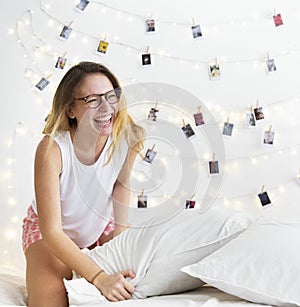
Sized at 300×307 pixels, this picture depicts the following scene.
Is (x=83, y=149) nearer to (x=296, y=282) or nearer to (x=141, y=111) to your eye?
(x=141, y=111)

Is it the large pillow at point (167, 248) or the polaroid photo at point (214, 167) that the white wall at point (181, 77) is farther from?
the large pillow at point (167, 248)

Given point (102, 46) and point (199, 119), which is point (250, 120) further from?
point (102, 46)

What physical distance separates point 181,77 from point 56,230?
1022 millimetres

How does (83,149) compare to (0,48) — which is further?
(0,48)

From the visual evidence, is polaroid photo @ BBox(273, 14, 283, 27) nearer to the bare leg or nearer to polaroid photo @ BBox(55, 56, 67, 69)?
polaroid photo @ BBox(55, 56, 67, 69)

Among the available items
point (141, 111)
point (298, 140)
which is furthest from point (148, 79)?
point (298, 140)

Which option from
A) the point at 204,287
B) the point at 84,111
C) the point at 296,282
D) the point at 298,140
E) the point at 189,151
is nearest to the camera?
the point at 296,282

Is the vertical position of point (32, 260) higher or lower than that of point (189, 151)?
lower

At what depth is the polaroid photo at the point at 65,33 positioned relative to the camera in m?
2.28

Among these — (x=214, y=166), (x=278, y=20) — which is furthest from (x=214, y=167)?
(x=278, y=20)

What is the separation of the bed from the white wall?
0.69 meters

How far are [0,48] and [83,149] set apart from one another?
3.03ft

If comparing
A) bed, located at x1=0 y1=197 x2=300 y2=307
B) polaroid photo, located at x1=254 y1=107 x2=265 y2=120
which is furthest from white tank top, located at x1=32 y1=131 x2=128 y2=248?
polaroid photo, located at x1=254 y1=107 x2=265 y2=120

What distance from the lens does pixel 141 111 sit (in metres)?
2.21
